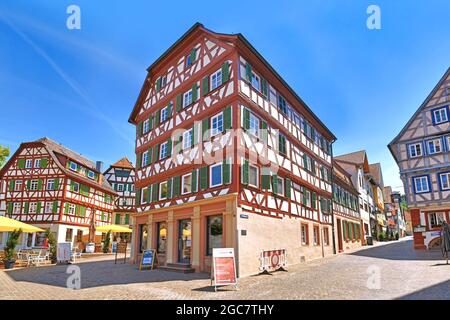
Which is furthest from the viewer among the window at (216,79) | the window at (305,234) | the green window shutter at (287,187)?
the window at (305,234)

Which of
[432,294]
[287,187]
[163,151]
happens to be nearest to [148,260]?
[163,151]

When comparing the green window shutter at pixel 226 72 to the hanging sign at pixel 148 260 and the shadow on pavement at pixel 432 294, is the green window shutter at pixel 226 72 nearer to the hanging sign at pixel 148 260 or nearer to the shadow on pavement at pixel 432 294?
the hanging sign at pixel 148 260

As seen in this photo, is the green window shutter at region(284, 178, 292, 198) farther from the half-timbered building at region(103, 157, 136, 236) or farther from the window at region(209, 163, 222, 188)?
the half-timbered building at region(103, 157, 136, 236)

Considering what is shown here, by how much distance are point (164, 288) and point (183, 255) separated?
18.4 feet

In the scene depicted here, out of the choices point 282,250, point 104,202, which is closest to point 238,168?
point 282,250

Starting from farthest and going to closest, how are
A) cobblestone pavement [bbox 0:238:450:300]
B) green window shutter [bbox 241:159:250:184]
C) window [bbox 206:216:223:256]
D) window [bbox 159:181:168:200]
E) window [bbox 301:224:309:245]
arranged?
1. window [bbox 301:224:309:245]
2. window [bbox 159:181:168:200]
3. window [bbox 206:216:223:256]
4. green window shutter [bbox 241:159:250:184]
5. cobblestone pavement [bbox 0:238:450:300]

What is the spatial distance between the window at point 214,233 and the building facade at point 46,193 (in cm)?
2291

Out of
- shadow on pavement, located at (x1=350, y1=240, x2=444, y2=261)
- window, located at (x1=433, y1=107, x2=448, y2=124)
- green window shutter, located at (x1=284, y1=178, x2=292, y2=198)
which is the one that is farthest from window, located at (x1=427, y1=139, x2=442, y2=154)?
green window shutter, located at (x1=284, y1=178, x2=292, y2=198)

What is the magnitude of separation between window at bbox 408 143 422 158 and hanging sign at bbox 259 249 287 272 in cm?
1598

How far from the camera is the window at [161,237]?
57.2 ft

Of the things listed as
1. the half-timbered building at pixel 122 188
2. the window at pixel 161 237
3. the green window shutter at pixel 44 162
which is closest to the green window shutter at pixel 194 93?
the window at pixel 161 237

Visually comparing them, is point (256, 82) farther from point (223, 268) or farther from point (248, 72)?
point (223, 268)

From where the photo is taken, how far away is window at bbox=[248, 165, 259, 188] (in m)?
14.0
